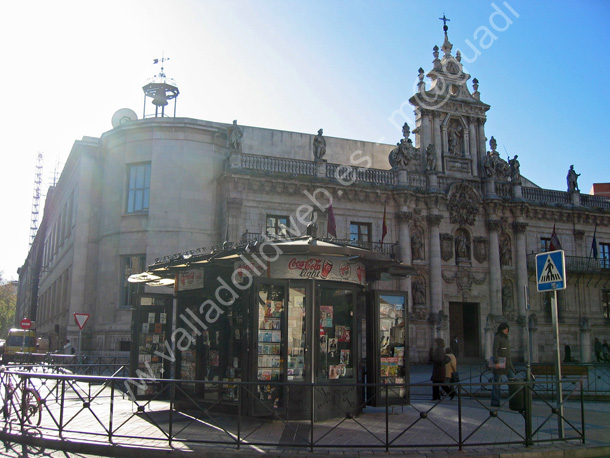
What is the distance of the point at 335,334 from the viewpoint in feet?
40.8

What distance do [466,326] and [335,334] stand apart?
24.3 metres

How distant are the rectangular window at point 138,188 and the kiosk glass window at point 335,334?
1927 centimetres

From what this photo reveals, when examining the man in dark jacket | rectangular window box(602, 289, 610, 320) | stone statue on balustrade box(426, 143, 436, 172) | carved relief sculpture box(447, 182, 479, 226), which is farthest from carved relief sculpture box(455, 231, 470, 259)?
the man in dark jacket

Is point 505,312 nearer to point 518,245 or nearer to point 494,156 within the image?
point 518,245

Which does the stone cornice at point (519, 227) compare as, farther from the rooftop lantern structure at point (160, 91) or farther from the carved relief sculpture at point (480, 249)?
the rooftop lantern structure at point (160, 91)

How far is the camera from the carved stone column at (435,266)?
3303 cm

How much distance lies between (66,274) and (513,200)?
2787 cm

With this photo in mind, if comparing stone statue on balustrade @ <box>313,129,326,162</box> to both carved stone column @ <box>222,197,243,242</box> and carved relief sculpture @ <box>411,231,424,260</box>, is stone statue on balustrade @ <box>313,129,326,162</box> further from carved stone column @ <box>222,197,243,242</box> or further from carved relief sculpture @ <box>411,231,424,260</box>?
carved relief sculpture @ <box>411,231,424,260</box>

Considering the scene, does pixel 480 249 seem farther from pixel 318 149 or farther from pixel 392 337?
pixel 392 337

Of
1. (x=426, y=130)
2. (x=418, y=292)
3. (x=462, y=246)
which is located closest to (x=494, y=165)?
(x=426, y=130)

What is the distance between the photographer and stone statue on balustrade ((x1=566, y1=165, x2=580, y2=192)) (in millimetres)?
38412

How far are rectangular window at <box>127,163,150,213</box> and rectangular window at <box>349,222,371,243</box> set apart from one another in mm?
11265

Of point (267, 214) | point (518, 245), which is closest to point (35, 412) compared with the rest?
point (267, 214)

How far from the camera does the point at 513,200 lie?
117ft
